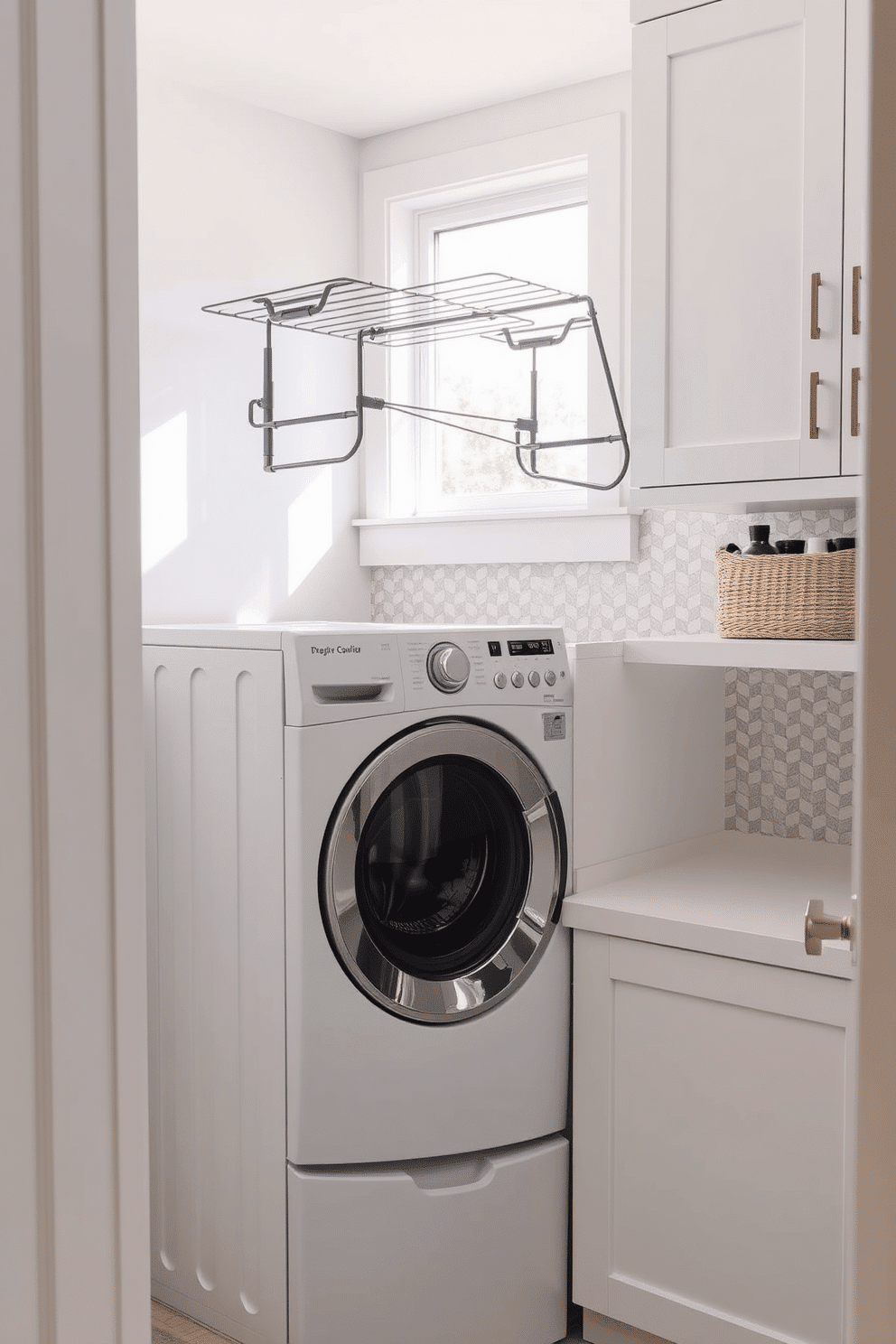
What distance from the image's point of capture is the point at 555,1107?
2150 millimetres

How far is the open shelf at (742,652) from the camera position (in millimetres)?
2027

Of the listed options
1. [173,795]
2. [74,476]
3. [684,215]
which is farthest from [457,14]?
[74,476]

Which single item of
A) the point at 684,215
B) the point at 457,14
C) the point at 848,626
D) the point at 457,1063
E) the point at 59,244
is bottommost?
the point at 457,1063

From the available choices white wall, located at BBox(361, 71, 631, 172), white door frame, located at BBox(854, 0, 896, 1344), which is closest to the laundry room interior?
white wall, located at BBox(361, 71, 631, 172)

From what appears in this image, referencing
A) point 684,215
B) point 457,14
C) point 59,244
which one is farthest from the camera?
point 457,14

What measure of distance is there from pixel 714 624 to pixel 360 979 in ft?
3.75

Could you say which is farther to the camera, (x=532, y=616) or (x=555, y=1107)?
(x=532, y=616)

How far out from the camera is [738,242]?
207 cm

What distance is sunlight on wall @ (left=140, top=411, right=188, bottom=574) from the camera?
8.79 feet

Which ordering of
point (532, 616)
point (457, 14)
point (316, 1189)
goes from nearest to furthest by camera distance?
1. point (316, 1189)
2. point (457, 14)
3. point (532, 616)

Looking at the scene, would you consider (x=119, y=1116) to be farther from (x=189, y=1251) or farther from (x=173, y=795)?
(x=189, y=1251)

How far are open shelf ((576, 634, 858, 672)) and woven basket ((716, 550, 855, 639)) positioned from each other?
0.02 meters

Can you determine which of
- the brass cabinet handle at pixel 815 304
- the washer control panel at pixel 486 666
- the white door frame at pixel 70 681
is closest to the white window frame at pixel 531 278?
the washer control panel at pixel 486 666

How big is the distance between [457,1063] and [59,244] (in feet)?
5.22
